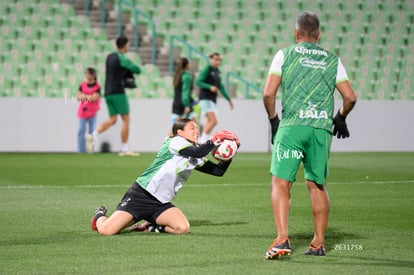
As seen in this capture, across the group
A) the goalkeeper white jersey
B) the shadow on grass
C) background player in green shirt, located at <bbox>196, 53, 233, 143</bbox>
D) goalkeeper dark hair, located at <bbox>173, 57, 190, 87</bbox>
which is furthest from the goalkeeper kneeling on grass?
→ goalkeeper dark hair, located at <bbox>173, 57, 190, 87</bbox>

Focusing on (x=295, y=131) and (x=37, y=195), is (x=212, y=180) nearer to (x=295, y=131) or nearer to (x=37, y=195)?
(x=37, y=195)

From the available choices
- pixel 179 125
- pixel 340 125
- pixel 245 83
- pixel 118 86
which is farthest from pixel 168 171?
pixel 245 83

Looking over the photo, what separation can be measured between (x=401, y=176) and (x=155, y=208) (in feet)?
25.4

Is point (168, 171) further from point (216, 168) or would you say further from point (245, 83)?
point (245, 83)

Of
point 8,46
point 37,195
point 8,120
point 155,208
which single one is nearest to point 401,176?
point 37,195

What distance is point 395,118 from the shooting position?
2458 centimetres

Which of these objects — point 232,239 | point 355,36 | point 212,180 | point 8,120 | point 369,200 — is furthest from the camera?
point 355,36

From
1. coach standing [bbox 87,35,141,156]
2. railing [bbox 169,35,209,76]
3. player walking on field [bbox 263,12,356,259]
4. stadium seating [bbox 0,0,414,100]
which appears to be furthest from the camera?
railing [bbox 169,35,209,76]

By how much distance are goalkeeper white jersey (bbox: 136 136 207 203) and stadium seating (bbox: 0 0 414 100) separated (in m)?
14.8

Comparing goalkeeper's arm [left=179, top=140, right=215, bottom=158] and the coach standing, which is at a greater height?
goalkeeper's arm [left=179, top=140, right=215, bottom=158]

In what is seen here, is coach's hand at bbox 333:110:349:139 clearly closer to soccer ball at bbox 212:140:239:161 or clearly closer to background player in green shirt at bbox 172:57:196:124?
soccer ball at bbox 212:140:239:161

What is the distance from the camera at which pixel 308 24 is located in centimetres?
712

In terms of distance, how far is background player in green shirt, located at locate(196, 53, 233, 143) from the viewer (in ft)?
71.8

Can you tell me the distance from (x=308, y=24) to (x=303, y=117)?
74cm
